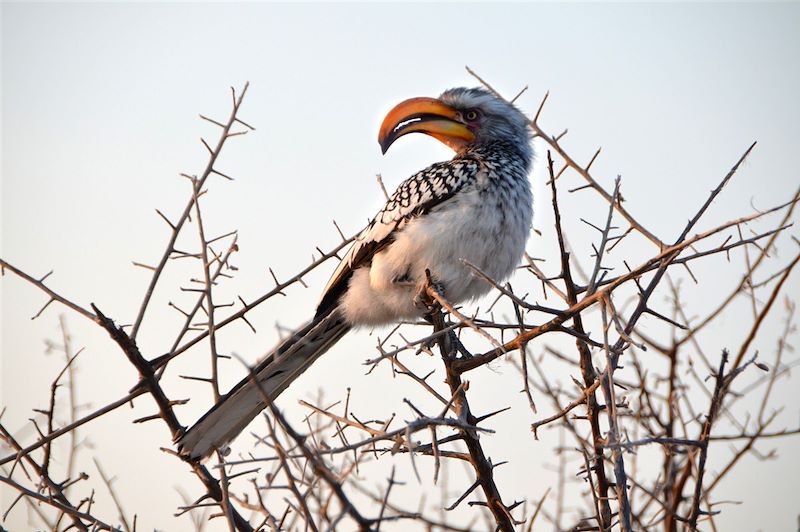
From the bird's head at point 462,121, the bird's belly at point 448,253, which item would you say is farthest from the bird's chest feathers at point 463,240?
the bird's head at point 462,121

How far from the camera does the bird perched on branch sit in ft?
13.3

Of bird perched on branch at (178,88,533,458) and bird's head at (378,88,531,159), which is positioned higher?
bird's head at (378,88,531,159)

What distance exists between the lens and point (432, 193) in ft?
14.0

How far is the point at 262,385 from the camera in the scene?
4.18 m

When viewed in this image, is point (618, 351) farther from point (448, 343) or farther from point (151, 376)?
point (151, 376)

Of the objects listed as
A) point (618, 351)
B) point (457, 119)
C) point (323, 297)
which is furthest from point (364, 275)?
point (618, 351)

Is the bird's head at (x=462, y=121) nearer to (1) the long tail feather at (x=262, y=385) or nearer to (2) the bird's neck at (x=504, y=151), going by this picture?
(2) the bird's neck at (x=504, y=151)

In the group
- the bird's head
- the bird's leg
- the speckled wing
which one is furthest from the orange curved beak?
the bird's leg

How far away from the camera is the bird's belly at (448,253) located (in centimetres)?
407

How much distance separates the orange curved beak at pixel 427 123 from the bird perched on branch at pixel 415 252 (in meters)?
0.01

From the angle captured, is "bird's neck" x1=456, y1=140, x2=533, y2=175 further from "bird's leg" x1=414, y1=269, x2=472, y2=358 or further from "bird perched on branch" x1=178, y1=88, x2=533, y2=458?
"bird's leg" x1=414, y1=269, x2=472, y2=358

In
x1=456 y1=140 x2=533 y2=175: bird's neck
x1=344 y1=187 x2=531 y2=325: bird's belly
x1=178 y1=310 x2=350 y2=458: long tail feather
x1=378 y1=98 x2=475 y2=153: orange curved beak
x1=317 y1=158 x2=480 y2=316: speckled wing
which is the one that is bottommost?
x1=178 y1=310 x2=350 y2=458: long tail feather

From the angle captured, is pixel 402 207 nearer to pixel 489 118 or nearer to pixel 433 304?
pixel 433 304

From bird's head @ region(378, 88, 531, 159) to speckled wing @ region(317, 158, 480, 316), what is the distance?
0.37 metres
